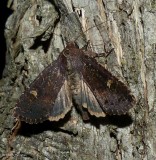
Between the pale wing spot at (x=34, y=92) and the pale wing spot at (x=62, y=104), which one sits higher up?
the pale wing spot at (x=34, y=92)

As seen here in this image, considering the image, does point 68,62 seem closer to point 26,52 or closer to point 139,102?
point 26,52

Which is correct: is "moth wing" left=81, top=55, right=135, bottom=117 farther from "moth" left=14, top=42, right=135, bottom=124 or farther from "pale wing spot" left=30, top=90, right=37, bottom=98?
"pale wing spot" left=30, top=90, right=37, bottom=98

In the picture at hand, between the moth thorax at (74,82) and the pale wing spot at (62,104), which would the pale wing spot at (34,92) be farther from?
the moth thorax at (74,82)

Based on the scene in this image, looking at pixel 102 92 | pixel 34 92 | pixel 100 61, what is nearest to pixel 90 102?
pixel 102 92

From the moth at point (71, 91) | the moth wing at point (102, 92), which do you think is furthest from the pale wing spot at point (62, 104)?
the moth wing at point (102, 92)

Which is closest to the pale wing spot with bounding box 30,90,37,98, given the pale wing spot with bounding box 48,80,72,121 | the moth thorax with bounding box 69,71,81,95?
the pale wing spot with bounding box 48,80,72,121

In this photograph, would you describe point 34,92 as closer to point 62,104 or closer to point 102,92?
point 62,104

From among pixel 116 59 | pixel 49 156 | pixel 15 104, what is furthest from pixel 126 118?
pixel 15 104
